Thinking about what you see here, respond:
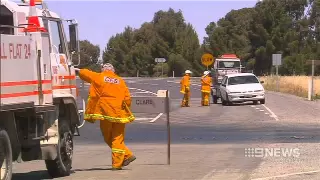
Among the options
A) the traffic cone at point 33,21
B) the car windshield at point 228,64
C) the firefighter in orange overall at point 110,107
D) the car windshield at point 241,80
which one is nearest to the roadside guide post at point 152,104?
the firefighter in orange overall at point 110,107

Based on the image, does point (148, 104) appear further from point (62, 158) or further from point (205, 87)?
point (205, 87)

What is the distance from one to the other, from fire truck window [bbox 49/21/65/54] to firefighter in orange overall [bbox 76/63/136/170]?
51 cm

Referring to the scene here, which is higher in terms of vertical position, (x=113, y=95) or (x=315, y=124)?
(x=113, y=95)

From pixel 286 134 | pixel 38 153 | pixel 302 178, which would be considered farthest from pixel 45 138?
pixel 286 134

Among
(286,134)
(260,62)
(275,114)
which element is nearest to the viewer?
(286,134)

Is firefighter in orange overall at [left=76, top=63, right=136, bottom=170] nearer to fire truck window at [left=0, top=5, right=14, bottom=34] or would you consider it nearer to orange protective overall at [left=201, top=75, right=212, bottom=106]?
fire truck window at [left=0, top=5, right=14, bottom=34]

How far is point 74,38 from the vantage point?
11.6m

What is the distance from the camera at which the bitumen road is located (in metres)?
11.6

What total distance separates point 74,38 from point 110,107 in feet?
4.33

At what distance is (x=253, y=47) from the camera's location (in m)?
98.5

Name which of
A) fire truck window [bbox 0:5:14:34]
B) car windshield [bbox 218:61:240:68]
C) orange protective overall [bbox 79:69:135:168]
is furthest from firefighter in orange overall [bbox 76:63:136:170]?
car windshield [bbox 218:61:240:68]

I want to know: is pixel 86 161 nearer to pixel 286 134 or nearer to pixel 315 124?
pixel 286 134

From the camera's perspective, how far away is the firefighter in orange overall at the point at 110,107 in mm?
11578

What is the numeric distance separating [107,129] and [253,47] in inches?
3469
